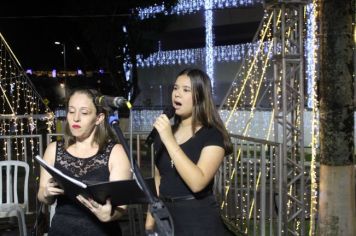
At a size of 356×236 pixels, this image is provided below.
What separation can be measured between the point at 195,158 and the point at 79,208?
2.40 ft

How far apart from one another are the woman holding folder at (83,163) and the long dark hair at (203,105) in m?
0.51

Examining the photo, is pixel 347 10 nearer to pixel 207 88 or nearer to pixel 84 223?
pixel 207 88

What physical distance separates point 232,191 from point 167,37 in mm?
17995

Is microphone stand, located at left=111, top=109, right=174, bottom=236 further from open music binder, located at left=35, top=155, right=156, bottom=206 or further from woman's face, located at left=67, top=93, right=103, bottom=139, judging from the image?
woman's face, located at left=67, top=93, right=103, bottom=139

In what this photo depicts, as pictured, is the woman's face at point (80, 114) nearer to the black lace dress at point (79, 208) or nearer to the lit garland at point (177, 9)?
the black lace dress at point (79, 208)

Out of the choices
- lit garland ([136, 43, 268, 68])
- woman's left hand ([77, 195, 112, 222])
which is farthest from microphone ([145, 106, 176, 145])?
lit garland ([136, 43, 268, 68])

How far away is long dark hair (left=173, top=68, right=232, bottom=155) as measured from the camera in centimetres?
253

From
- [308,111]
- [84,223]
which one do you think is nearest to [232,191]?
[84,223]

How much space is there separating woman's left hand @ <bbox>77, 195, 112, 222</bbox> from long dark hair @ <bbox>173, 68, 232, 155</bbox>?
62cm

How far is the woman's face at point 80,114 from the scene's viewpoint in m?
2.68

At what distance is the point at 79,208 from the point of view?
8.75 feet

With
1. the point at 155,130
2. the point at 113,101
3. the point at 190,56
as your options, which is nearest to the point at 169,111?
the point at 155,130

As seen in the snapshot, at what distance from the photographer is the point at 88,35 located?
21.8 meters

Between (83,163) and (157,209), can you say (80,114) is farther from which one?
(157,209)
